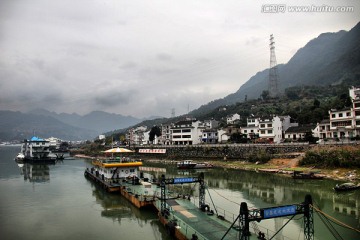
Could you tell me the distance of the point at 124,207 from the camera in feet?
105

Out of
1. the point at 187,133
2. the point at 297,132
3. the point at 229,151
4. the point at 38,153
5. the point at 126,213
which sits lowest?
the point at 126,213

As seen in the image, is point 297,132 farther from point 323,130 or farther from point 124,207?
point 124,207

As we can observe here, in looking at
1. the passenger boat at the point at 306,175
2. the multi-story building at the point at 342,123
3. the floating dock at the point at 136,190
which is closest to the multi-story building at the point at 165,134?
the multi-story building at the point at 342,123

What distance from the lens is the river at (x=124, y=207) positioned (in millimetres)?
23312

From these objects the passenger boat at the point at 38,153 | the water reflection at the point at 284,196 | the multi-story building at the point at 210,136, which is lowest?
the water reflection at the point at 284,196

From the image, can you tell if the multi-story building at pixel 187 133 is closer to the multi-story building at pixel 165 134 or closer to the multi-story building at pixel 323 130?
the multi-story building at pixel 165 134

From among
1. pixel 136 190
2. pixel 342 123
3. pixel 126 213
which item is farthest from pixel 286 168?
pixel 126 213

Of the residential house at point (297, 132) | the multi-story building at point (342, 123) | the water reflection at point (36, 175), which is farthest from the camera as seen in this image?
the residential house at point (297, 132)

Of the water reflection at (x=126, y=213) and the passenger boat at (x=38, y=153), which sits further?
the passenger boat at (x=38, y=153)

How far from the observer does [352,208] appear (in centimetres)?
2891

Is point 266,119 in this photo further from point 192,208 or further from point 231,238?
point 231,238

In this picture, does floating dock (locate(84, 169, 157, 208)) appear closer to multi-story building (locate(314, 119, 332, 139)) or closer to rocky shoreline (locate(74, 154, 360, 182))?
rocky shoreline (locate(74, 154, 360, 182))

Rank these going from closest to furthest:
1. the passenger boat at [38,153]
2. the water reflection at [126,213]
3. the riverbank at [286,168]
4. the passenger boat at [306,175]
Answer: the water reflection at [126,213]
the riverbank at [286,168]
the passenger boat at [306,175]
the passenger boat at [38,153]

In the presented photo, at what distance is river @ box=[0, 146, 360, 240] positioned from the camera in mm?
23312
